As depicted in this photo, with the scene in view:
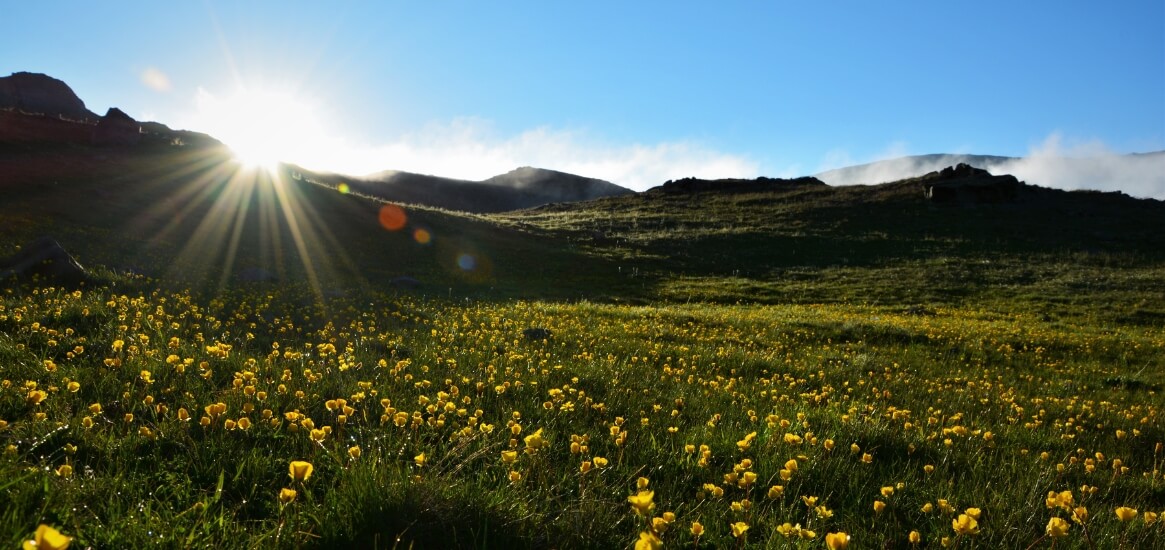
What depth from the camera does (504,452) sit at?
295 cm

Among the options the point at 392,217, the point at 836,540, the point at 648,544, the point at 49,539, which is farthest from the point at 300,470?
the point at 392,217

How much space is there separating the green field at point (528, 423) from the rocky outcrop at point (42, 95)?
10724 centimetres

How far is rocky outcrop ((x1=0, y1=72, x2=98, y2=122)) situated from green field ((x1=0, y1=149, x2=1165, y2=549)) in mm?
107243

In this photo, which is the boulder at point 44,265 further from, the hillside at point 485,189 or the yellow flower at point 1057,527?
the hillside at point 485,189

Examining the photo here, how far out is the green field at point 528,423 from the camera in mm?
2527

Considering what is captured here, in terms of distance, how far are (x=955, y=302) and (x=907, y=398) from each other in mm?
27433

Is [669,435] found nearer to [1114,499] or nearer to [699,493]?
[699,493]

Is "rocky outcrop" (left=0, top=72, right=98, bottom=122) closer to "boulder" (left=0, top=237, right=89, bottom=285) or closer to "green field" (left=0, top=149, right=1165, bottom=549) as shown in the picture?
"green field" (left=0, top=149, right=1165, bottom=549)

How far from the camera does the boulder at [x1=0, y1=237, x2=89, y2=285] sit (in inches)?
415

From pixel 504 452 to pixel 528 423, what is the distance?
1.45 meters

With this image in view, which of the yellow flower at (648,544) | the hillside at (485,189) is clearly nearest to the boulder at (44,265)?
the yellow flower at (648,544)

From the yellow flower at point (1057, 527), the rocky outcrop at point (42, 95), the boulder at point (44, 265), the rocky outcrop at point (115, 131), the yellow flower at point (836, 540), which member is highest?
the rocky outcrop at point (42, 95)

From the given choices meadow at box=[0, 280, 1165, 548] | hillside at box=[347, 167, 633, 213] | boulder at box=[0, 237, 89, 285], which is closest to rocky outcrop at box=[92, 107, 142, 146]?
boulder at box=[0, 237, 89, 285]

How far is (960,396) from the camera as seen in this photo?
302 inches
